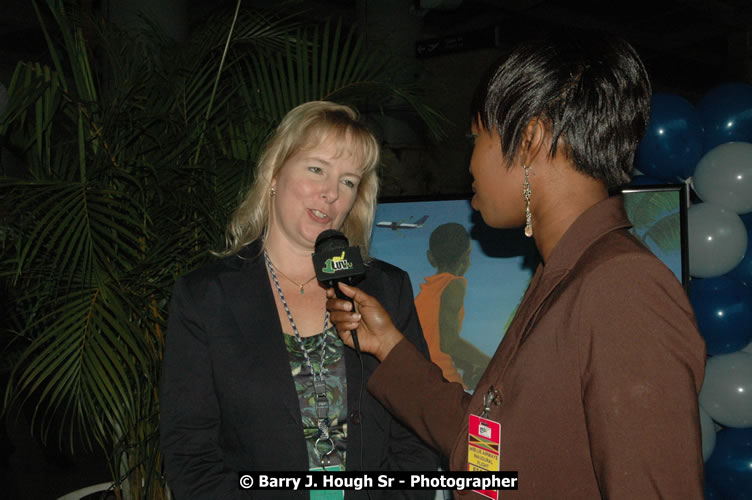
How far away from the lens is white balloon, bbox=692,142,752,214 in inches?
113

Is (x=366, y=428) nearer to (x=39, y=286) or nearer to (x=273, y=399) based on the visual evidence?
(x=273, y=399)

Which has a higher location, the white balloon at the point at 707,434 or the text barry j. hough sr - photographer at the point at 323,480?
the white balloon at the point at 707,434

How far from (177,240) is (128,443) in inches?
29.3

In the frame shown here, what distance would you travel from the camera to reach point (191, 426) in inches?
61.9

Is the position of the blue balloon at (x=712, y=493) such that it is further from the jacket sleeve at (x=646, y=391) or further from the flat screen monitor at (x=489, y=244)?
the jacket sleeve at (x=646, y=391)

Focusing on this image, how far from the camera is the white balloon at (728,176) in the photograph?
286 centimetres

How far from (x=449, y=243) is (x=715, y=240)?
1.37 meters

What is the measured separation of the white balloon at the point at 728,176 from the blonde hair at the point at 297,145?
Answer: 6.35 ft

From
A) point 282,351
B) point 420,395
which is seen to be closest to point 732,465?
point 420,395

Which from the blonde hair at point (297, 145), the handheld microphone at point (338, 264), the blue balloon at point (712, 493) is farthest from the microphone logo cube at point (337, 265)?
the blue balloon at point (712, 493)

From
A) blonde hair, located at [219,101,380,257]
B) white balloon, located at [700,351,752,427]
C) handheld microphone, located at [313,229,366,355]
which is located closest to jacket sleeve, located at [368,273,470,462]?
handheld microphone, located at [313,229,366,355]

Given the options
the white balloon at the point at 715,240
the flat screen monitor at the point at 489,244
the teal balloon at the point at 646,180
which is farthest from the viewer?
the teal balloon at the point at 646,180

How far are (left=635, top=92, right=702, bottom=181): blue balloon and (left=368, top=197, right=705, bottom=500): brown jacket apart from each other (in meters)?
2.23

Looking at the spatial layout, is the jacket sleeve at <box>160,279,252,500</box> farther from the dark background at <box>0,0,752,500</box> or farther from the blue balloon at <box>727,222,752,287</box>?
the blue balloon at <box>727,222,752,287</box>
